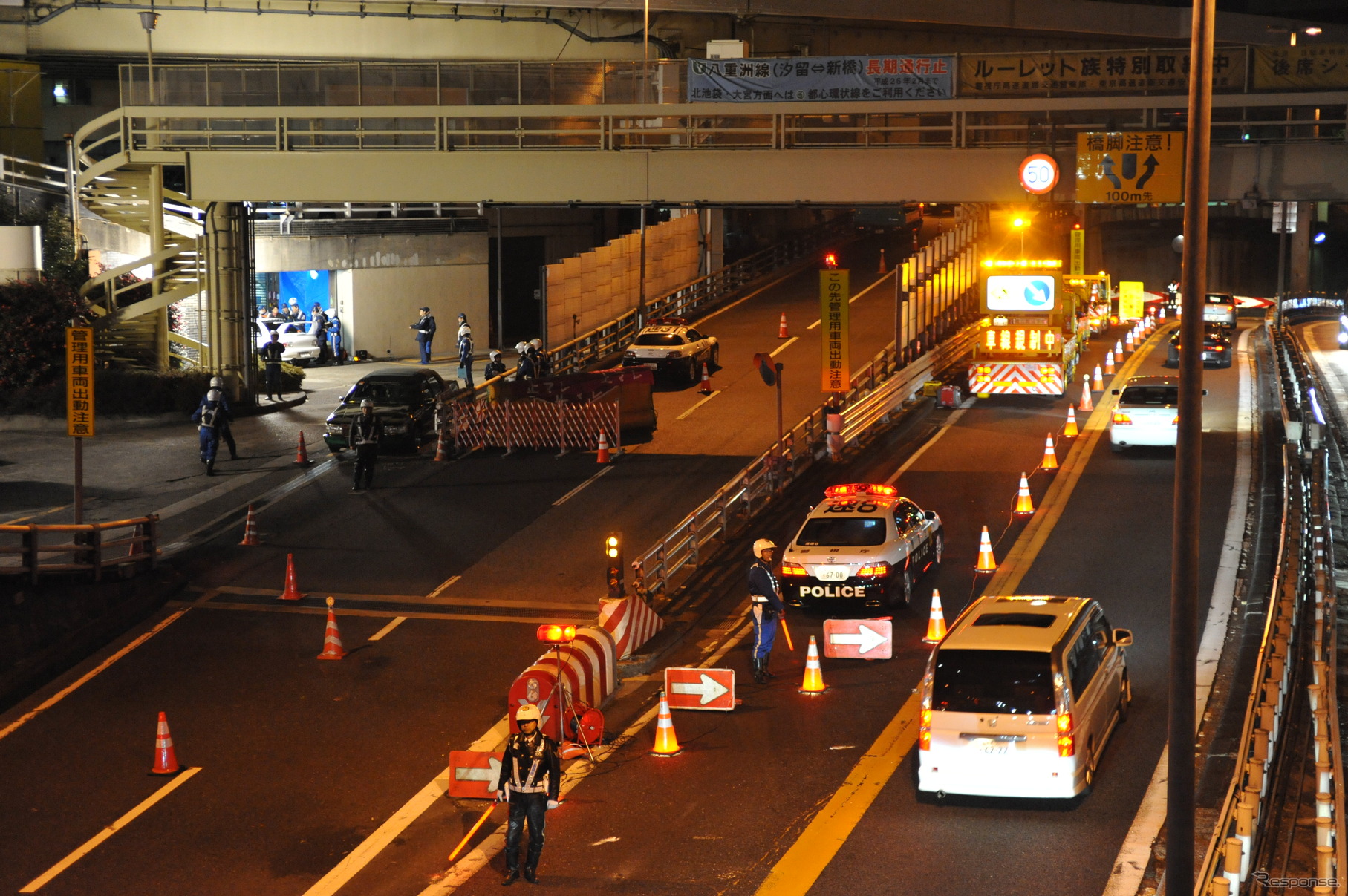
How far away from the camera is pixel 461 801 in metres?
13.6

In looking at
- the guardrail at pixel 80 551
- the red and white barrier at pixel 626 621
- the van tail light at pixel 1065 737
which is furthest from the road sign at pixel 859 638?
the guardrail at pixel 80 551

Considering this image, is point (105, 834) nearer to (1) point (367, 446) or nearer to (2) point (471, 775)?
(2) point (471, 775)

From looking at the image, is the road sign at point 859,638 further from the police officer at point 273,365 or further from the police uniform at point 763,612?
the police officer at point 273,365

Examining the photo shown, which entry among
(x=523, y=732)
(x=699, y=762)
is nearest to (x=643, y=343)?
(x=699, y=762)

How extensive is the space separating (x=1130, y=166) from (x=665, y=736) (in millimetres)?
16740

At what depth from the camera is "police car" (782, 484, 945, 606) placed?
18.8m

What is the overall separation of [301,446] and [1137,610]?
54.8ft

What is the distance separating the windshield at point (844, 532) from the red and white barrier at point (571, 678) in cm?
386

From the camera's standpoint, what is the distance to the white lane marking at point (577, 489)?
25.5 m

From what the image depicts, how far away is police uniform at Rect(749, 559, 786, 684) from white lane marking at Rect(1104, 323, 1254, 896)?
450 cm

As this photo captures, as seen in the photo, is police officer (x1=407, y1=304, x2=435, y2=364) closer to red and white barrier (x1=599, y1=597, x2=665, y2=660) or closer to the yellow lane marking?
red and white barrier (x1=599, y1=597, x2=665, y2=660)

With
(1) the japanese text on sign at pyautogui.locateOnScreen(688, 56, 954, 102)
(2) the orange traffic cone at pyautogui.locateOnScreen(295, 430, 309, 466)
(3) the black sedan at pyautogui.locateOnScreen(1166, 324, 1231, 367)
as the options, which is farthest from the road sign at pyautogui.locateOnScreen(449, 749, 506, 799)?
(3) the black sedan at pyautogui.locateOnScreen(1166, 324, 1231, 367)

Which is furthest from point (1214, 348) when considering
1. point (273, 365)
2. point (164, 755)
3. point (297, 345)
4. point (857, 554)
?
point (164, 755)

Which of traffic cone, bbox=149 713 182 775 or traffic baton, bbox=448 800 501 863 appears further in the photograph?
traffic cone, bbox=149 713 182 775
